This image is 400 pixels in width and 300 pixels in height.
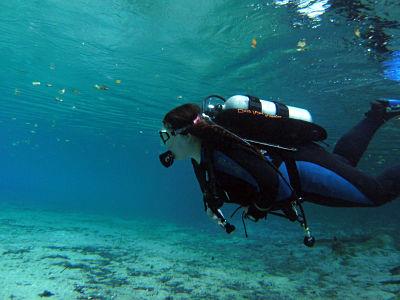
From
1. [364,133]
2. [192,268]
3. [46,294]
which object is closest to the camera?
[364,133]

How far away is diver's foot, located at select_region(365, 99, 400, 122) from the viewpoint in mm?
5379

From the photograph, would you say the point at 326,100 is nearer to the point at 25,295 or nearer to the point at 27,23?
the point at 27,23

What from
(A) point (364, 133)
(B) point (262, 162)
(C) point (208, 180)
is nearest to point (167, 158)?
(C) point (208, 180)

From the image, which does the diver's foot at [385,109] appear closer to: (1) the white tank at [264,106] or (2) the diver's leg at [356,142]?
(2) the diver's leg at [356,142]

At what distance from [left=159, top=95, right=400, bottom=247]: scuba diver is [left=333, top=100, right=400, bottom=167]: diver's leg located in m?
0.54

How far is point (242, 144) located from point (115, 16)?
36.6ft

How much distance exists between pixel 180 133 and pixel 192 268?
340 inches

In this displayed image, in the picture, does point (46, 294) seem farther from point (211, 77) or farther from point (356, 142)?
point (211, 77)

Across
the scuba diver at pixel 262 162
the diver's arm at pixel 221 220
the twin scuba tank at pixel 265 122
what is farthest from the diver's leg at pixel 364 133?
the diver's arm at pixel 221 220

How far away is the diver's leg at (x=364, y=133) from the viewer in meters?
5.17

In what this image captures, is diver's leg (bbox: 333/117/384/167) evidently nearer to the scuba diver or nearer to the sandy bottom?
the scuba diver

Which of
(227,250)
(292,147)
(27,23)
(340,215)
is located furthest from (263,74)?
(340,215)

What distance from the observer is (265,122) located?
13.6 ft

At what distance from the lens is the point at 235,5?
11.3m
